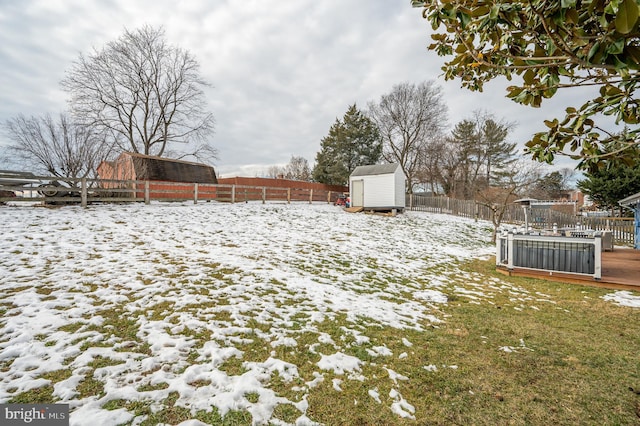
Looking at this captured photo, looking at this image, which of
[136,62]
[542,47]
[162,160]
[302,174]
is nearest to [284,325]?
[542,47]

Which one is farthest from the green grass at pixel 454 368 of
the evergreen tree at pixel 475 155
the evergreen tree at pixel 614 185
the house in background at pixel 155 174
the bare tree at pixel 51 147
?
the evergreen tree at pixel 475 155

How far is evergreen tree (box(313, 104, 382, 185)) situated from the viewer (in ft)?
106

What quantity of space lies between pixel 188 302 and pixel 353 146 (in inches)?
1215

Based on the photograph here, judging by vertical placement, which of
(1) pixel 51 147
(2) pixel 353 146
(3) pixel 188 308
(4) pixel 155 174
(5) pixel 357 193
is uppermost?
(2) pixel 353 146

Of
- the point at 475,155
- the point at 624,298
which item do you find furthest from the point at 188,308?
the point at 475,155

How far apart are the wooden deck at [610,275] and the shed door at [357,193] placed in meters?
12.3

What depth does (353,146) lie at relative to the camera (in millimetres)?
32625

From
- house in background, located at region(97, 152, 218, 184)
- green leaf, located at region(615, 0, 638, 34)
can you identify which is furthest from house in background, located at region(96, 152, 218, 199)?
green leaf, located at region(615, 0, 638, 34)

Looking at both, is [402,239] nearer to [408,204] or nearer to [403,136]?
[408,204]

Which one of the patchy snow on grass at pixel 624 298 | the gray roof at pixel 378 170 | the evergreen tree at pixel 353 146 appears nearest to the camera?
the patchy snow on grass at pixel 624 298

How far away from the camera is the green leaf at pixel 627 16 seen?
97 cm

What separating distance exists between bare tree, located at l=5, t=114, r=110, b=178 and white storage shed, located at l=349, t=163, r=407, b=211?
58.0 ft

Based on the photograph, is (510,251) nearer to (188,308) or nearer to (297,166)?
(188,308)

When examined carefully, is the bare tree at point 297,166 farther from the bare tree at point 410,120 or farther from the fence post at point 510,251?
the fence post at point 510,251
